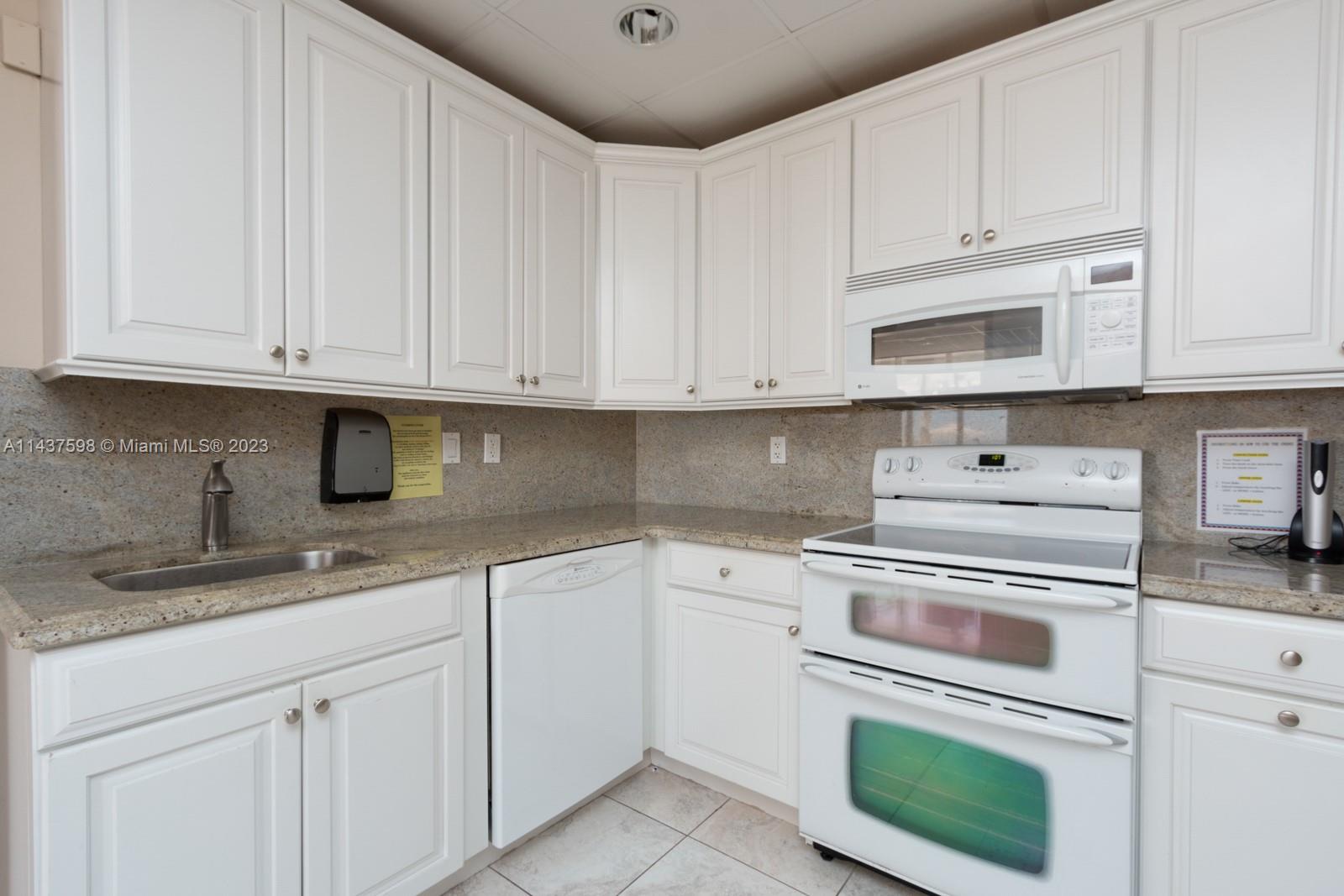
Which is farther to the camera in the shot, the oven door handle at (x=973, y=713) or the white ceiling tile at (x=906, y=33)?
the white ceiling tile at (x=906, y=33)

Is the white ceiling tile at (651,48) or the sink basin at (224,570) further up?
the white ceiling tile at (651,48)

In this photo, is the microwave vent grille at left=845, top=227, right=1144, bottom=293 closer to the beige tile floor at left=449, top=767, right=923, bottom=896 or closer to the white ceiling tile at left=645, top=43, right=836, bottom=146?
the white ceiling tile at left=645, top=43, right=836, bottom=146

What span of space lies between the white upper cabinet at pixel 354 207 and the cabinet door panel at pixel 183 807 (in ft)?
2.65

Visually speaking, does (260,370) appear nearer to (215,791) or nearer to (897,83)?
(215,791)

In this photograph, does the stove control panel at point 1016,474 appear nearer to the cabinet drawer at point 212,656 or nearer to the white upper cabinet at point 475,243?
the white upper cabinet at point 475,243

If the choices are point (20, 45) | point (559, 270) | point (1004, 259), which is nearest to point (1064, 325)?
point (1004, 259)

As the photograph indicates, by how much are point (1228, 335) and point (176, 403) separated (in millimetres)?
2630

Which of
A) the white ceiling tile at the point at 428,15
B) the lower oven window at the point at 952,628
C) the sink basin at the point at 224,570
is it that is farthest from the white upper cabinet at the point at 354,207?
the lower oven window at the point at 952,628

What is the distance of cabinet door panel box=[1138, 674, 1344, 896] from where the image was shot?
Answer: 1.16 meters

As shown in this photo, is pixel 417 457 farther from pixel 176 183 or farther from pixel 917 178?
pixel 917 178

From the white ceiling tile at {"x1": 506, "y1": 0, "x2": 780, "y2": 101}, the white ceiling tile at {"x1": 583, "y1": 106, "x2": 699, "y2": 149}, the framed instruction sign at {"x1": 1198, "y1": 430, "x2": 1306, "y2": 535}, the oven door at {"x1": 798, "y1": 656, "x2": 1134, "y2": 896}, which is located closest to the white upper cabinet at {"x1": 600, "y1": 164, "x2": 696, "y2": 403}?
the white ceiling tile at {"x1": 583, "y1": 106, "x2": 699, "y2": 149}

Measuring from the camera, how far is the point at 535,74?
2.02m

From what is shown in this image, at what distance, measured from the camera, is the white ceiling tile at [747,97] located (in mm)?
1969

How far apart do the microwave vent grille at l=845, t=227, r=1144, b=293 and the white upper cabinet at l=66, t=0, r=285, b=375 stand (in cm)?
164
